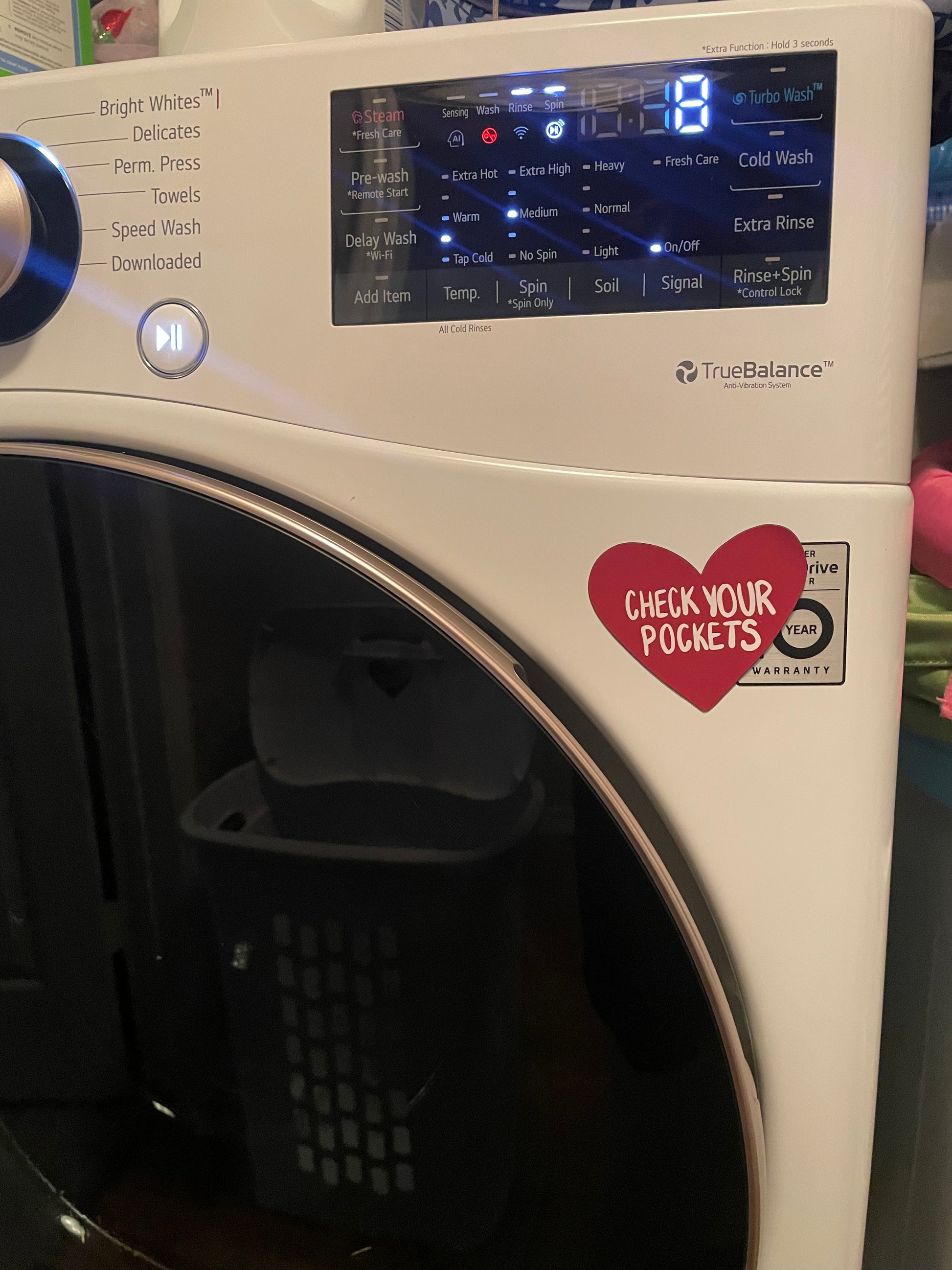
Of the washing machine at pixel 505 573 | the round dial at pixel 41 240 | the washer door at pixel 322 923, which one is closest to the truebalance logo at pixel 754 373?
the washing machine at pixel 505 573

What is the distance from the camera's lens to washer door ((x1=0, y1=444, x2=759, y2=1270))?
1.32ft

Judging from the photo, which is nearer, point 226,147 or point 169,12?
point 226,147

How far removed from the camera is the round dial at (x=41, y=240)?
40cm

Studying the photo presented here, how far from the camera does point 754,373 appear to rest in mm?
367

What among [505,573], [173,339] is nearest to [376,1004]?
[505,573]

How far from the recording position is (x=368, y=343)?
15.4 inches

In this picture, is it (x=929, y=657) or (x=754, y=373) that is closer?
(x=754, y=373)

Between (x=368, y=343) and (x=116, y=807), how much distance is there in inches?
11.3

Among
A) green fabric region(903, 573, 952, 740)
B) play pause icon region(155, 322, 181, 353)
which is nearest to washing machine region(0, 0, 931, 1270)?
play pause icon region(155, 322, 181, 353)

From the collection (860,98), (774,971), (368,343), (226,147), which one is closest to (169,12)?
(226,147)

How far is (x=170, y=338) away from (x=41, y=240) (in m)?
0.08

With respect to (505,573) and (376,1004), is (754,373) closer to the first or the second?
(505,573)

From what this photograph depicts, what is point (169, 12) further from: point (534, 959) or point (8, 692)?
point (534, 959)

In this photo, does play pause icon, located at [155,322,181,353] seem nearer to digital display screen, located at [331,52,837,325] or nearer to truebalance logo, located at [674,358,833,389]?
digital display screen, located at [331,52,837,325]
